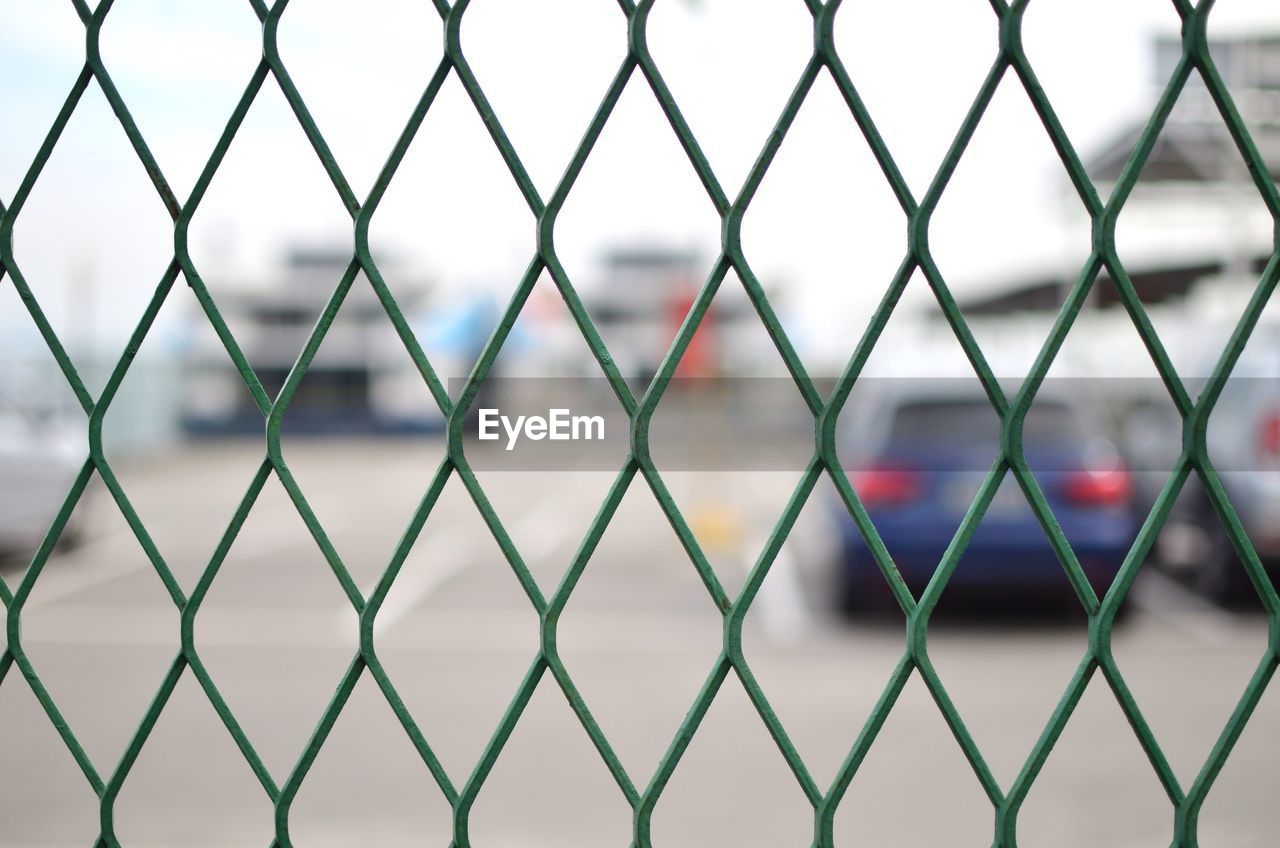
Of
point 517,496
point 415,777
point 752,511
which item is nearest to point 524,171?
point 415,777

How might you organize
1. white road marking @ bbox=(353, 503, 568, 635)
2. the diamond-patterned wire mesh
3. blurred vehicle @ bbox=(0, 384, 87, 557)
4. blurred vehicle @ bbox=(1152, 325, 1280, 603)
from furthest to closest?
blurred vehicle @ bbox=(0, 384, 87, 557) → white road marking @ bbox=(353, 503, 568, 635) → blurred vehicle @ bbox=(1152, 325, 1280, 603) → the diamond-patterned wire mesh

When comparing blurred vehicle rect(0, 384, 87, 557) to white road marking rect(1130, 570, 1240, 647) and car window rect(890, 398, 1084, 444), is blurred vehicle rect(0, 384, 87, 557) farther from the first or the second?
white road marking rect(1130, 570, 1240, 647)

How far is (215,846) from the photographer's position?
3.38 meters

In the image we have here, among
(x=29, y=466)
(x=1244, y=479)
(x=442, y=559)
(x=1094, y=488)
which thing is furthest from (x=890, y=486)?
(x=29, y=466)

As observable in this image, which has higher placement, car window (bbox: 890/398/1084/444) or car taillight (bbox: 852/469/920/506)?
car window (bbox: 890/398/1084/444)

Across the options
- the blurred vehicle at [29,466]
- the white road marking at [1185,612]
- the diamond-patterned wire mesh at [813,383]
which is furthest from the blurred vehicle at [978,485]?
the blurred vehicle at [29,466]

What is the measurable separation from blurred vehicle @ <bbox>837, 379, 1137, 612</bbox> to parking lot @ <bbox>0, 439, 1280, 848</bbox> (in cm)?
42

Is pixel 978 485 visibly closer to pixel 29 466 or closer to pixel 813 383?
pixel 813 383

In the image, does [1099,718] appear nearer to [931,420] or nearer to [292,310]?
[931,420]

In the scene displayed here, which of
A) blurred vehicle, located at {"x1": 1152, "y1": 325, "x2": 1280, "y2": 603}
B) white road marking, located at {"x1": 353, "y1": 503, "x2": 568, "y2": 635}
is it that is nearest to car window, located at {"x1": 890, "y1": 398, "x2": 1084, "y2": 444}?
blurred vehicle, located at {"x1": 1152, "y1": 325, "x2": 1280, "y2": 603}

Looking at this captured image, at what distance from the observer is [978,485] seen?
19.8ft

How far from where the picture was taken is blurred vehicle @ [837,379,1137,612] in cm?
595

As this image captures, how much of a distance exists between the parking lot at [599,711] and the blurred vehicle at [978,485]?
0.42 metres

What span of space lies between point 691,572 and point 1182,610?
3.53m
